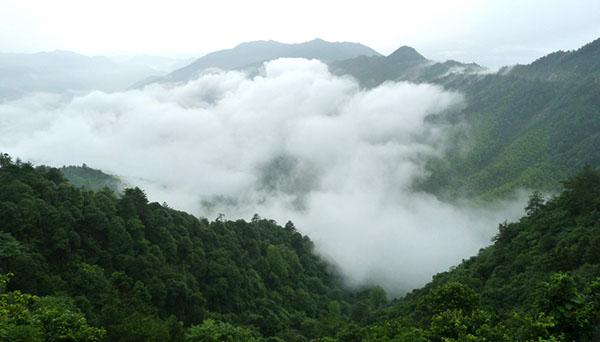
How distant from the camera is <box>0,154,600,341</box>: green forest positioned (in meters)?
24.3

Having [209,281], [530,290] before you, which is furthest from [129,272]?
[530,290]

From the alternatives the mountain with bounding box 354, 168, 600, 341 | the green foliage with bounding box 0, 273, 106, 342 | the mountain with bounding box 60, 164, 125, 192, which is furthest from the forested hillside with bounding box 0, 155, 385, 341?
the mountain with bounding box 60, 164, 125, 192

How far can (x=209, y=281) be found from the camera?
63375 millimetres

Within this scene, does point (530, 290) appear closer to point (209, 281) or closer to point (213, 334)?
point (213, 334)

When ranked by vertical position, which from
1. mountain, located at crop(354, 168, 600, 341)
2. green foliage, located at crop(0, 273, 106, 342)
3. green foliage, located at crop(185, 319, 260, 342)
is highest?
mountain, located at crop(354, 168, 600, 341)

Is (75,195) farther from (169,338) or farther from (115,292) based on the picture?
(169,338)

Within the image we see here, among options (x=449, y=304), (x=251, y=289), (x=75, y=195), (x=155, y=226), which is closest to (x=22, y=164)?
(x=75, y=195)

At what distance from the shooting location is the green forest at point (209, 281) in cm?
2428

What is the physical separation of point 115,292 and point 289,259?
51375 mm

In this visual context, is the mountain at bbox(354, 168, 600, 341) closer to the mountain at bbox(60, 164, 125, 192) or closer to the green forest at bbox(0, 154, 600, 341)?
the green forest at bbox(0, 154, 600, 341)

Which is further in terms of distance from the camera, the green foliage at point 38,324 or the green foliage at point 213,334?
the green foliage at point 213,334

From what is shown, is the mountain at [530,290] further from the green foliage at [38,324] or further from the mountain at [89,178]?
the mountain at [89,178]

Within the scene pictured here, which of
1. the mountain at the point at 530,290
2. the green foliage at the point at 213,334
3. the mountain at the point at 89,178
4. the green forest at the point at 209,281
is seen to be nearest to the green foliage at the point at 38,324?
the green forest at the point at 209,281

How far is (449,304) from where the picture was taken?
3441cm
